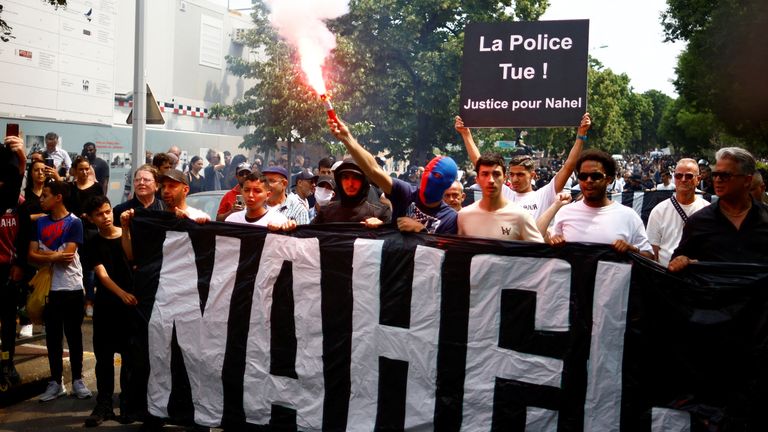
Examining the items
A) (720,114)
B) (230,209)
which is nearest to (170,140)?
(230,209)

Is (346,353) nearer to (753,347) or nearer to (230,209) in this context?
(753,347)

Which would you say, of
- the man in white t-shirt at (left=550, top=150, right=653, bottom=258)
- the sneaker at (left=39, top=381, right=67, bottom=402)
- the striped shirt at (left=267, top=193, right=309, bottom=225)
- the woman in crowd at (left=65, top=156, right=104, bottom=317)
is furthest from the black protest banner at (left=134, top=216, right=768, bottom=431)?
the woman in crowd at (left=65, top=156, right=104, bottom=317)

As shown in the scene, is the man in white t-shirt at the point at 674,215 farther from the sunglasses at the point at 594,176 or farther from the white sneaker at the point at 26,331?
the white sneaker at the point at 26,331

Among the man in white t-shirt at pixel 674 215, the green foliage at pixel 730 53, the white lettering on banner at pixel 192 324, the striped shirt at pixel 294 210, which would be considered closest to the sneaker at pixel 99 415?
the white lettering on banner at pixel 192 324

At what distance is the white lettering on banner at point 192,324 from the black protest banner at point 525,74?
126 inches

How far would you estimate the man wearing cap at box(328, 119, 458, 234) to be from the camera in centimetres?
510

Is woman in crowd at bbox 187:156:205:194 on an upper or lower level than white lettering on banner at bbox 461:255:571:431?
upper

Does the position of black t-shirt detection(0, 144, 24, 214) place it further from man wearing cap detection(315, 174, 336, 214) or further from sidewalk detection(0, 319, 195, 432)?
man wearing cap detection(315, 174, 336, 214)

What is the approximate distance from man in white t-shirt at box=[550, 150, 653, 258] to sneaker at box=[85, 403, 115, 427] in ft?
10.9

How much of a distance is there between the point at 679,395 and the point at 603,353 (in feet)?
1.42

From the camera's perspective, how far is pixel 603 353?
4.51 meters

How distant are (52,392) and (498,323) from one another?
3.77 meters

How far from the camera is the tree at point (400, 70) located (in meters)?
25.4

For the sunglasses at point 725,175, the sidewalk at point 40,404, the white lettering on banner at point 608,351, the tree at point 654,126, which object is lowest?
the sidewalk at point 40,404
